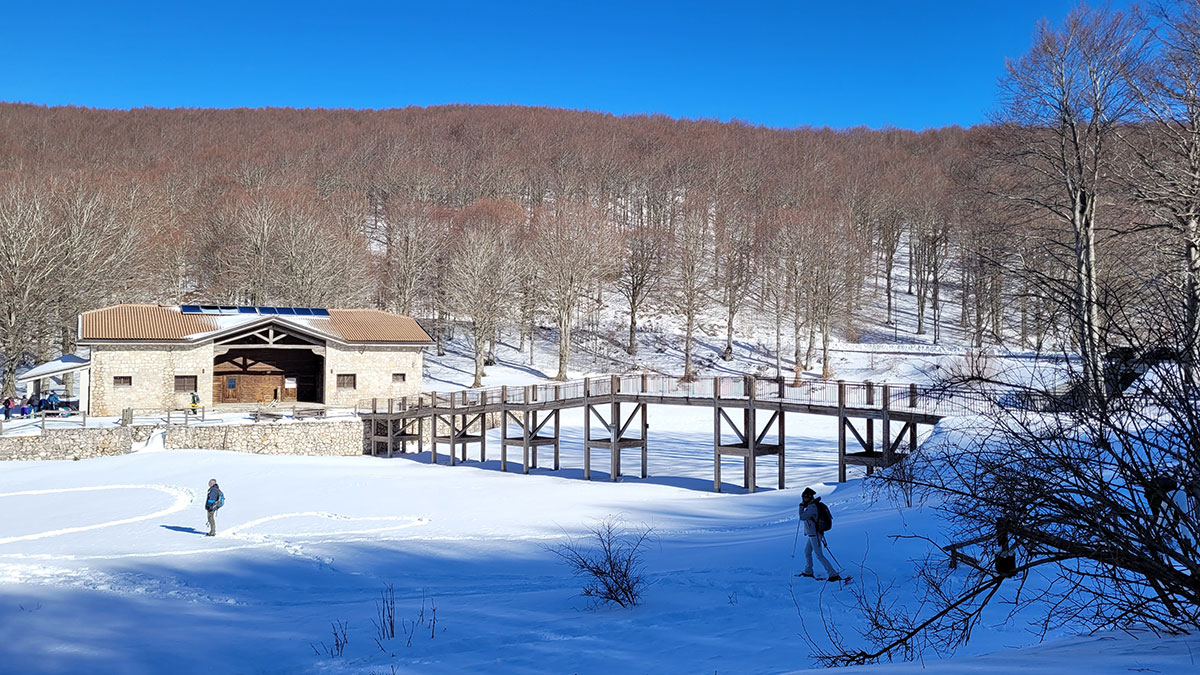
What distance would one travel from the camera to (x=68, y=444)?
1239 inches

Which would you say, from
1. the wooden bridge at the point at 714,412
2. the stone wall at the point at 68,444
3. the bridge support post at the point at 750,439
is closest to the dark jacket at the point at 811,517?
the wooden bridge at the point at 714,412

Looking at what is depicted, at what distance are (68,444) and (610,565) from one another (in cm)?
2785

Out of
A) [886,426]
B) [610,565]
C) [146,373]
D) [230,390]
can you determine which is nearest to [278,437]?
[146,373]

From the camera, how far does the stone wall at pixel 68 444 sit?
100 ft

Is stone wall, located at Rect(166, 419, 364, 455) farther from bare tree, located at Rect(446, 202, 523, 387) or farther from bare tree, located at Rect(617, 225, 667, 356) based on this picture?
bare tree, located at Rect(617, 225, 667, 356)

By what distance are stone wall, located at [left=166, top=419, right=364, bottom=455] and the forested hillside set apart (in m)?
12.5

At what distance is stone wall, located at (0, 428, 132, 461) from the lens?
3061 centimetres

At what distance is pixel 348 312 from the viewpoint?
147 ft

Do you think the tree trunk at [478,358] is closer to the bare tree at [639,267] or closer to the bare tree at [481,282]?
the bare tree at [481,282]

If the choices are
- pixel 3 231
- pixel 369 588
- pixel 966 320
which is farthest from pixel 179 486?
pixel 966 320

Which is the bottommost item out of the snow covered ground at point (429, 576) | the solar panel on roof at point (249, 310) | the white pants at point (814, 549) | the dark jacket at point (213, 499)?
the snow covered ground at point (429, 576)

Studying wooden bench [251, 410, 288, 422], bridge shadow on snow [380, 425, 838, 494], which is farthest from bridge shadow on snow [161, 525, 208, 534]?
wooden bench [251, 410, 288, 422]

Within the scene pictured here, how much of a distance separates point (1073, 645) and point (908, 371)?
4262 cm

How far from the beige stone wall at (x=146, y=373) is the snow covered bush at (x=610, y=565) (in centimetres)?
2718
